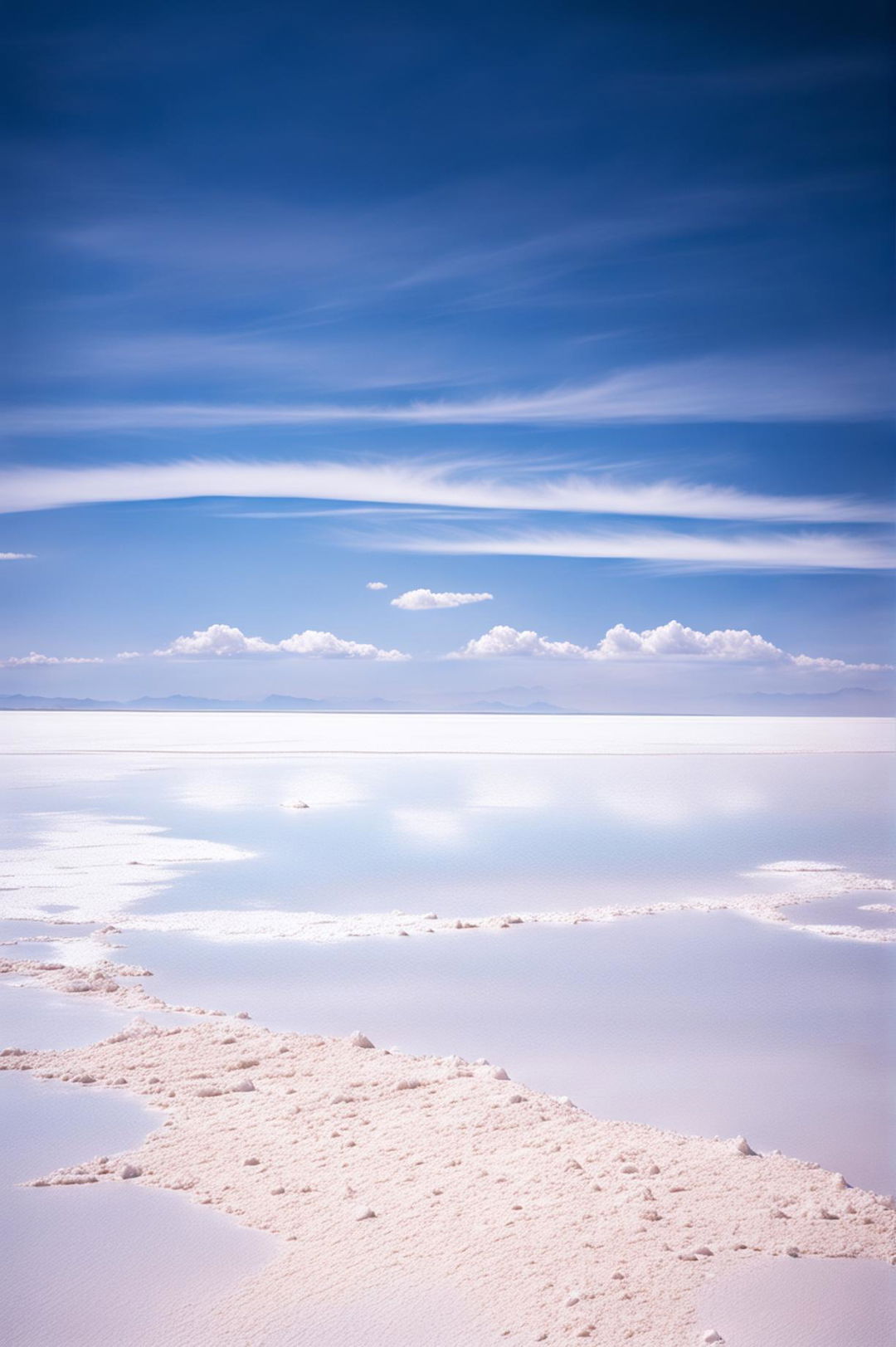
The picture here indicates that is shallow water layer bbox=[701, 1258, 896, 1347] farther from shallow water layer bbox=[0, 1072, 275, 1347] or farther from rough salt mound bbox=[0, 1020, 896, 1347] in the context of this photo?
shallow water layer bbox=[0, 1072, 275, 1347]

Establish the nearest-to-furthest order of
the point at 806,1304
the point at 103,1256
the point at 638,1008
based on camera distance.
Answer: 1. the point at 806,1304
2. the point at 103,1256
3. the point at 638,1008

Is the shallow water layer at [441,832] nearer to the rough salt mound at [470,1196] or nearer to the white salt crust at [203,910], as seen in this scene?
the white salt crust at [203,910]

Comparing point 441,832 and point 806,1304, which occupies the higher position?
point 441,832

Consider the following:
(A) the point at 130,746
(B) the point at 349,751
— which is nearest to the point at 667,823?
(B) the point at 349,751

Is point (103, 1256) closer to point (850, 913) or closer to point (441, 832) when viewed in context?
point (850, 913)

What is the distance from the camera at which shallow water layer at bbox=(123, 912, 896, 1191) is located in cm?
246

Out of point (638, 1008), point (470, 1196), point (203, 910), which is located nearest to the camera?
point (470, 1196)

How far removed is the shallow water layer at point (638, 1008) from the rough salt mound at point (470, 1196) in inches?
9.3

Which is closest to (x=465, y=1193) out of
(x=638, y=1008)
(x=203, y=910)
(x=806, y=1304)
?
(x=806, y=1304)

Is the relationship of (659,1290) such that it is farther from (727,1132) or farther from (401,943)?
(401,943)

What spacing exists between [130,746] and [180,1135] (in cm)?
1474

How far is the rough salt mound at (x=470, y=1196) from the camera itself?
166cm

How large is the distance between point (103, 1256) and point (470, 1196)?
0.61 m

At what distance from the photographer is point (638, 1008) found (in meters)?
3.19
